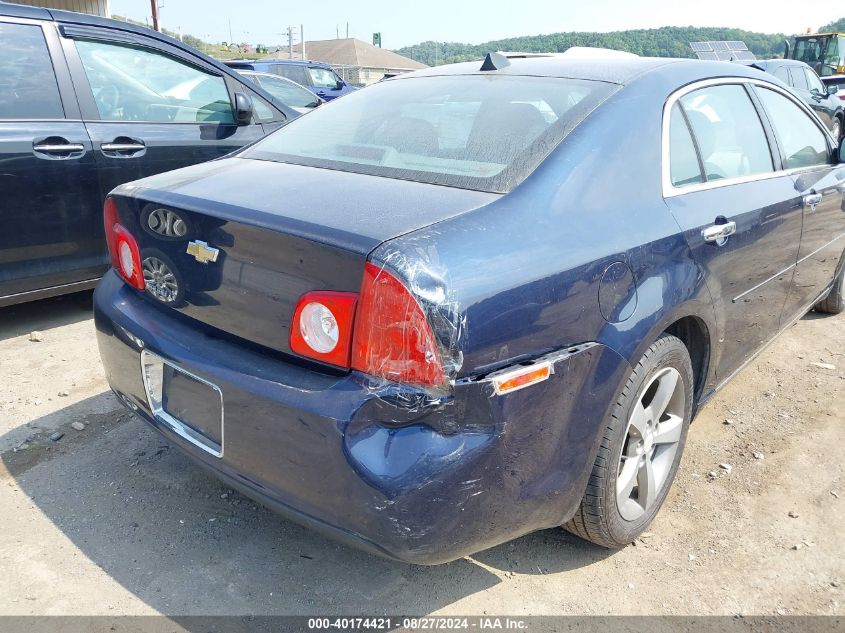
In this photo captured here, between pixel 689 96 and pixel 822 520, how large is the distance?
1617 mm

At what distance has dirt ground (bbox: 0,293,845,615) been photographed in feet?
6.78

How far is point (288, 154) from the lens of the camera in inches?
97.5

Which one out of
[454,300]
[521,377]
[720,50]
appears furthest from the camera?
[720,50]

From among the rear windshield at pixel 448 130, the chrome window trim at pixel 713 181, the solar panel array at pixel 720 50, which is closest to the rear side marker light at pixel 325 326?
the rear windshield at pixel 448 130

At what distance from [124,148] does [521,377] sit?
3.13m

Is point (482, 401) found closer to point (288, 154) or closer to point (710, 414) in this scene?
point (288, 154)

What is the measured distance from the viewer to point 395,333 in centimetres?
159

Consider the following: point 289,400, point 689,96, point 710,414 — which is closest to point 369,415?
point 289,400

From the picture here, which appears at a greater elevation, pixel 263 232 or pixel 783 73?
pixel 783 73

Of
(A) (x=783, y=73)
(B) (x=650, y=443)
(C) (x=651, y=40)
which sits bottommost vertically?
(B) (x=650, y=443)

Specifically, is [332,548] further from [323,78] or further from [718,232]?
[323,78]

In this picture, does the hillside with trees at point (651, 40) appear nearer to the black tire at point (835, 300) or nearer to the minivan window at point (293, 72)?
the minivan window at point (293, 72)

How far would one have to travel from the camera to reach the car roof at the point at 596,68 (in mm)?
2408

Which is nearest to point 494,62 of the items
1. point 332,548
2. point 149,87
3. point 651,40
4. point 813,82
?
point 332,548
